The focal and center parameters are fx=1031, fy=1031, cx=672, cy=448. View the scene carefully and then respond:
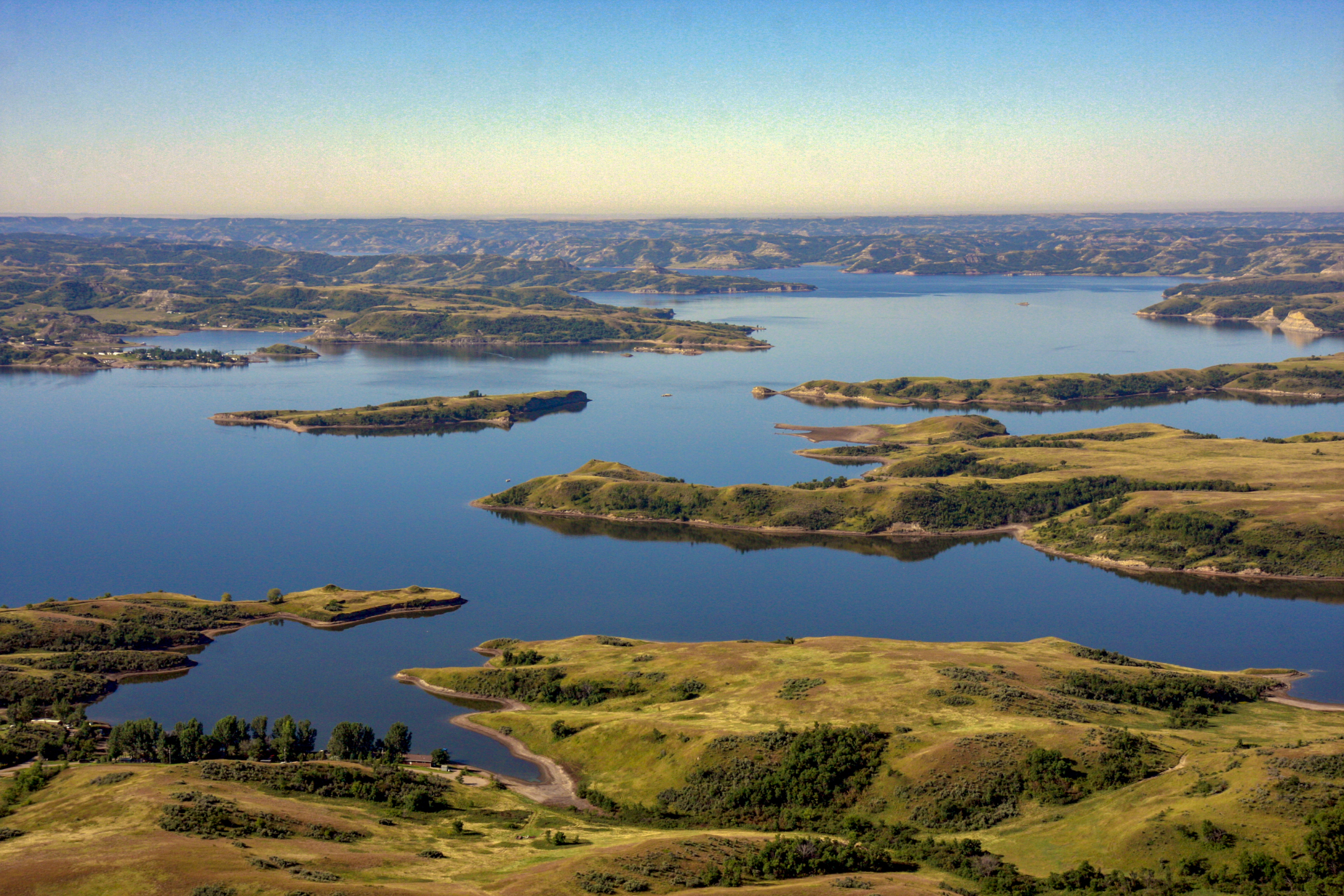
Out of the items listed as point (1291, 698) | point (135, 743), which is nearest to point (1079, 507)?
point (1291, 698)

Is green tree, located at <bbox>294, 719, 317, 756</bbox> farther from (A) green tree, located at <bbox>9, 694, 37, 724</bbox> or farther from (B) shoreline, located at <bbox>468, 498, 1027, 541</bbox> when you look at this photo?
(B) shoreline, located at <bbox>468, 498, 1027, 541</bbox>

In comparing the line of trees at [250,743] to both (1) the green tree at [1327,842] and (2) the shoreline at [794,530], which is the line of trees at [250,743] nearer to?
(1) the green tree at [1327,842]

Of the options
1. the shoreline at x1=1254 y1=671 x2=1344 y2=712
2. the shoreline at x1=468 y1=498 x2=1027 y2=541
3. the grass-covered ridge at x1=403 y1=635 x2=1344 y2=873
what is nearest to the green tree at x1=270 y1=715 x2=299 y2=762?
the grass-covered ridge at x1=403 y1=635 x2=1344 y2=873

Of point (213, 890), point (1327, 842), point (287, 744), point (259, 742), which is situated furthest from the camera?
point (259, 742)

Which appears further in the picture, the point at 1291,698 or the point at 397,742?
the point at 1291,698

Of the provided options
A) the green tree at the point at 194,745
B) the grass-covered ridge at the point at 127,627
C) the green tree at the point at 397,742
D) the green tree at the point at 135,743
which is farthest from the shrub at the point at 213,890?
the grass-covered ridge at the point at 127,627

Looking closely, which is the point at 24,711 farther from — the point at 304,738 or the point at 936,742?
the point at 936,742

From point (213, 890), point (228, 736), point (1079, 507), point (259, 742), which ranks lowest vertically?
point (259, 742)

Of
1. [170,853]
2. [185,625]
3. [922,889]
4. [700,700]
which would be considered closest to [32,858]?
[170,853]
